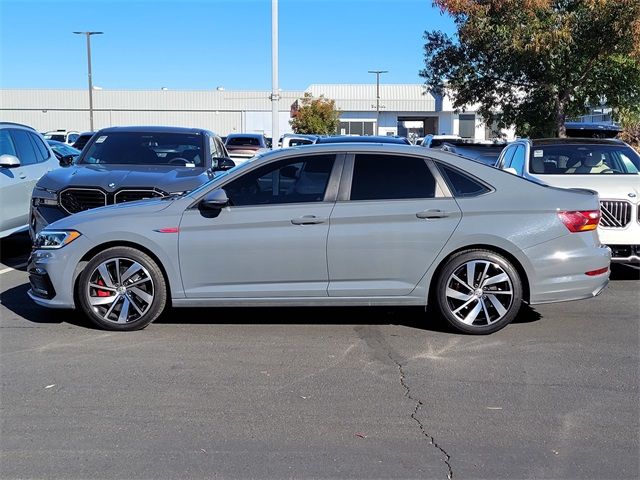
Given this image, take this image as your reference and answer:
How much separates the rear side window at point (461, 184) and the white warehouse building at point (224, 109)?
190 ft

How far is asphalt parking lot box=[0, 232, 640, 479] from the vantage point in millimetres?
3662

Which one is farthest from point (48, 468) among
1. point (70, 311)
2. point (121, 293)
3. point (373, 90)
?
point (373, 90)

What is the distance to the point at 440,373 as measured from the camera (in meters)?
4.99

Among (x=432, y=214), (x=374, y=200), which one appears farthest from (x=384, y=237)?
(x=432, y=214)

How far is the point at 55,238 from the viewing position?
5.94 meters

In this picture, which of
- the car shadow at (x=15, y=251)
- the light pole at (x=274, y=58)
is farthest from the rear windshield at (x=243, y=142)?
the car shadow at (x=15, y=251)

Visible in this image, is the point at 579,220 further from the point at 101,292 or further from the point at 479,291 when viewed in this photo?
the point at 101,292

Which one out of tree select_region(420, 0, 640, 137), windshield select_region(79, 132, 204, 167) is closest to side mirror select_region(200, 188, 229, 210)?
windshield select_region(79, 132, 204, 167)

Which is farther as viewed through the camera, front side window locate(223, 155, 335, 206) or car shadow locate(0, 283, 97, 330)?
car shadow locate(0, 283, 97, 330)

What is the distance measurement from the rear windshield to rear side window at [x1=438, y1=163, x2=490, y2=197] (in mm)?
21027

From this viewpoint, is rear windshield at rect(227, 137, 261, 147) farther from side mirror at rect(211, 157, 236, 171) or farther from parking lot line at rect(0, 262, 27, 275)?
parking lot line at rect(0, 262, 27, 275)

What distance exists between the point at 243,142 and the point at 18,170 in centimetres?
1773

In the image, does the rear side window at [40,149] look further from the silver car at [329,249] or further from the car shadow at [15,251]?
the silver car at [329,249]

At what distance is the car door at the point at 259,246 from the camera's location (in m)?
5.78
